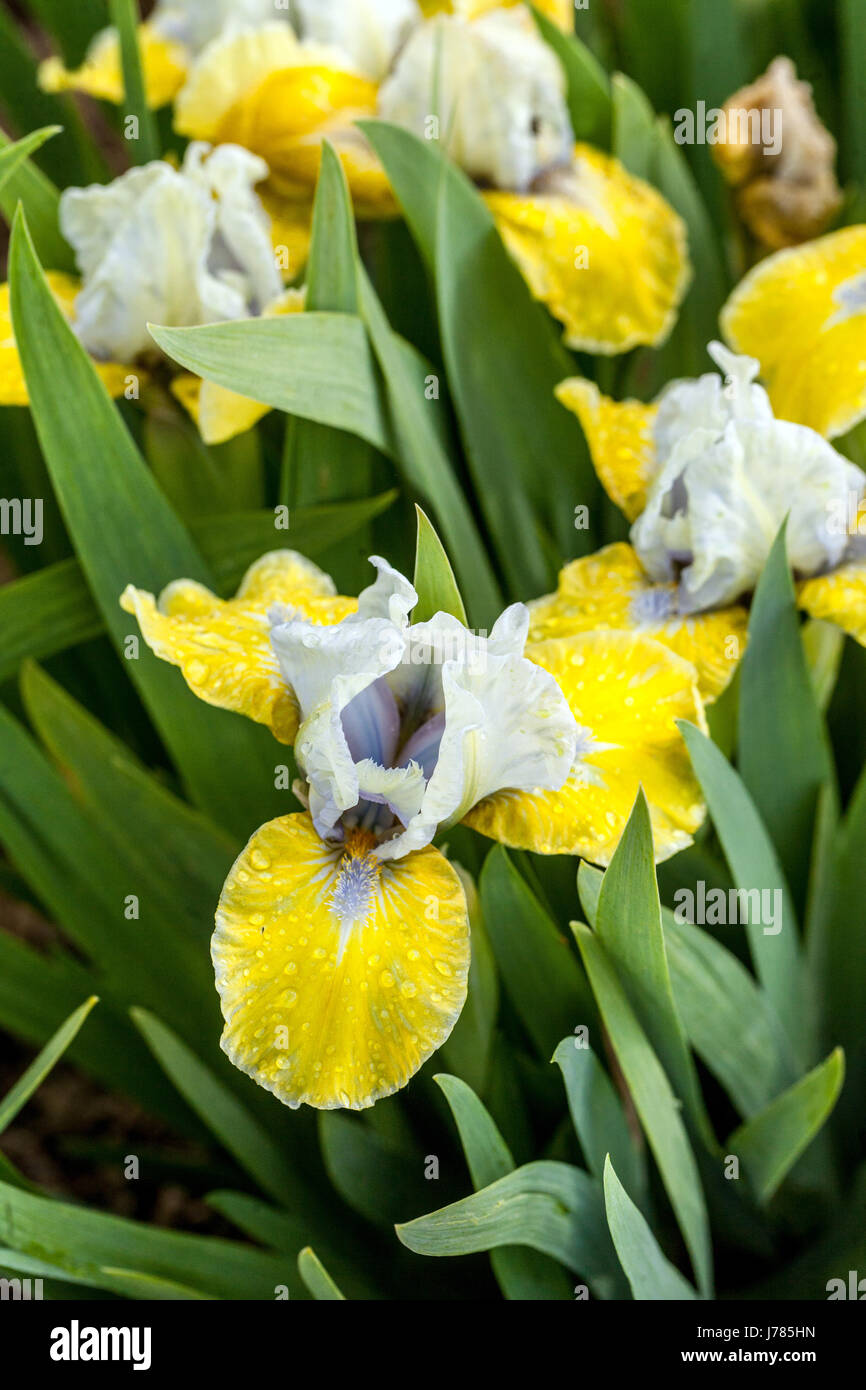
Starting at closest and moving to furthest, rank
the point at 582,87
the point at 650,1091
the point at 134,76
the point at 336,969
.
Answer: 1. the point at 336,969
2. the point at 650,1091
3. the point at 134,76
4. the point at 582,87

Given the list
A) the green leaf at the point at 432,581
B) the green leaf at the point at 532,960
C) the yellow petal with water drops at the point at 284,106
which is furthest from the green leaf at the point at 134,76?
the green leaf at the point at 532,960

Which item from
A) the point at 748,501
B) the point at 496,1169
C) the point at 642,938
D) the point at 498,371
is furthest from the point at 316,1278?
the point at 498,371

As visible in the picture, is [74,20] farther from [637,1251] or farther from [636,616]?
[637,1251]

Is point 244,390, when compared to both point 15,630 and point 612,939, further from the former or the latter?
point 612,939

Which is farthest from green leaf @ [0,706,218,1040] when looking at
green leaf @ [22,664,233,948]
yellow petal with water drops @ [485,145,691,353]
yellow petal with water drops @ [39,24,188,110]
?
yellow petal with water drops @ [39,24,188,110]

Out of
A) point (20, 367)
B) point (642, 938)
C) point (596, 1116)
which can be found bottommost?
point (596, 1116)

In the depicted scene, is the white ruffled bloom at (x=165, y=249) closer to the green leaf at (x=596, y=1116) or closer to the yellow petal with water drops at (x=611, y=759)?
the yellow petal with water drops at (x=611, y=759)

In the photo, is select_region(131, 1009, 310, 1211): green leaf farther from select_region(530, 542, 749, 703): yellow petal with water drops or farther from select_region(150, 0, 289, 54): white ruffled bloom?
select_region(150, 0, 289, 54): white ruffled bloom
